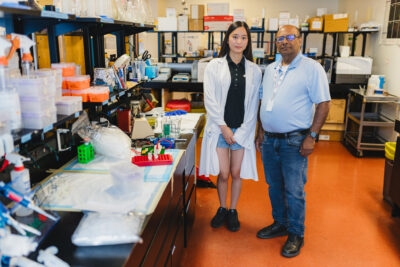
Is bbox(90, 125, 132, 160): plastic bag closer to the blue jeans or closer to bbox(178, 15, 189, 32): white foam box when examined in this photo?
the blue jeans

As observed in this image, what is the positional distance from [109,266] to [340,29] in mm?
5264

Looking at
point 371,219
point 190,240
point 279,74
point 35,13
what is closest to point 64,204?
point 35,13

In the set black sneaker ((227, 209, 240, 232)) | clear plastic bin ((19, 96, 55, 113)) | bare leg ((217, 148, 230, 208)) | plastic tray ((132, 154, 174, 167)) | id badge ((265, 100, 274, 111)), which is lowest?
black sneaker ((227, 209, 240, 232))

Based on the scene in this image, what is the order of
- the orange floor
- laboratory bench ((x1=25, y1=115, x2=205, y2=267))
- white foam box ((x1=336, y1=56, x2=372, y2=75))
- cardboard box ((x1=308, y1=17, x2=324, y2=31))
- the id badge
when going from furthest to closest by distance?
cardboard box ((x1=308, y1=17, x2=324, y2=31)) < white foam box ((x1=336, y1=56, x2=372, y2=75)) < the orange floor < the id badge < laboratory bench ((x1=25, y1=115, x2=205, y2=267))

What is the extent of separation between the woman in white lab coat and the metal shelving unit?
8.46 feet

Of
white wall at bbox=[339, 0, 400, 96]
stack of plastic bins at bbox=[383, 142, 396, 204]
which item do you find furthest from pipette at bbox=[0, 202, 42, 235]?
white wall at bbox=[339, 0, 400, 96]

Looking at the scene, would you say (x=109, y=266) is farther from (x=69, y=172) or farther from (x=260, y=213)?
(x=260, y=213)

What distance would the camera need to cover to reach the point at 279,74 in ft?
8.00

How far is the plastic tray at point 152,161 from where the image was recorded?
1.97 m

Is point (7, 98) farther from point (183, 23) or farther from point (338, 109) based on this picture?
point (338, 109)

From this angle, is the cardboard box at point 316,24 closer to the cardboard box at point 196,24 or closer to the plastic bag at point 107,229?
the cardboard box at point 196,24

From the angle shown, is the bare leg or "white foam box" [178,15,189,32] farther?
"white foam box" [178,15,189,32]

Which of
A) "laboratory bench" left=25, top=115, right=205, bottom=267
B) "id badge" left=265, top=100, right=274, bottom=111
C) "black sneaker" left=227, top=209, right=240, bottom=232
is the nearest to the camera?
"laboratory bench" left=25, top=115, right=205, bottom=267

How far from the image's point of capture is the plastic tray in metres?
1.97
